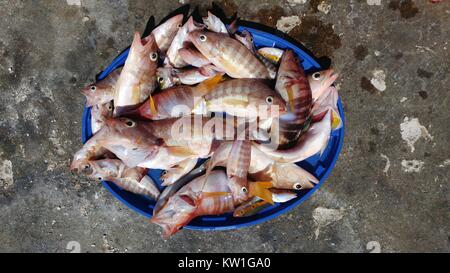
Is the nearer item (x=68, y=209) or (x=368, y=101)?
(x=368, y=101)

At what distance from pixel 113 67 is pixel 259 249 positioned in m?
1.95

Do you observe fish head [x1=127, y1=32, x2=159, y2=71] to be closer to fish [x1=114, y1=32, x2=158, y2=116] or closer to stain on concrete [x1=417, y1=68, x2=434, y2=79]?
fish [x1=114, y1=32, x2=158, y2=116]

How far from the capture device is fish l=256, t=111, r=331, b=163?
103 inches

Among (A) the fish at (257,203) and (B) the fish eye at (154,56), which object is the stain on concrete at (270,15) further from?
(A) the fish at (257,203)

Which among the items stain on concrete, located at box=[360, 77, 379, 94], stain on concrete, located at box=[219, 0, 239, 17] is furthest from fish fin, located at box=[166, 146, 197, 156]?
stain on concrete, located at box=[360, 77, 379, 94]

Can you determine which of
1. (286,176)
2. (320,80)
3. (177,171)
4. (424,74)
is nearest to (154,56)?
(177,171)

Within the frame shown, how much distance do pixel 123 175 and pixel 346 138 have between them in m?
1.79

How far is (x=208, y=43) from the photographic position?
2.58m

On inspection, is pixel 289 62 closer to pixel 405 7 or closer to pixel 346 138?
pixel 346 138

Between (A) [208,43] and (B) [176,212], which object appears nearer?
(A) [208,43]

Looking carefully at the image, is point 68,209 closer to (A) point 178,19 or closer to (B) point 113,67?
(B) point 113,67

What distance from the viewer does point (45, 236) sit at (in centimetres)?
348

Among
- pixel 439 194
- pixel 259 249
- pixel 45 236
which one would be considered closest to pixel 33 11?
pixel 45 236

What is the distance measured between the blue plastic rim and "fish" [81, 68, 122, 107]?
0.11 metres
